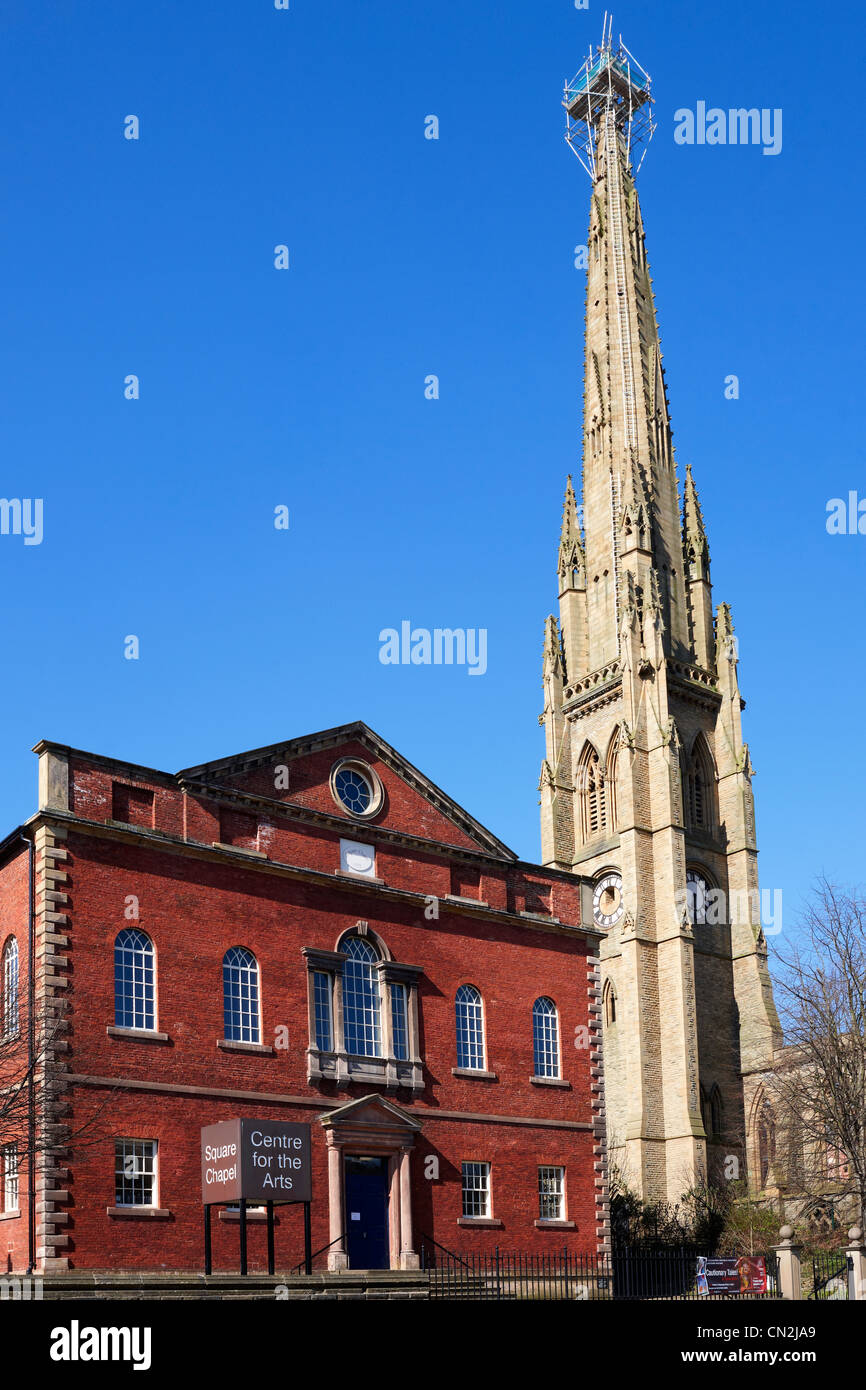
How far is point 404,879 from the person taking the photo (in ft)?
116

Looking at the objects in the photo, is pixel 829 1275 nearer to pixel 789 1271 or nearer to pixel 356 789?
pixel 789 1271

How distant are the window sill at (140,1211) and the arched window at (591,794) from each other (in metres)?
46.1

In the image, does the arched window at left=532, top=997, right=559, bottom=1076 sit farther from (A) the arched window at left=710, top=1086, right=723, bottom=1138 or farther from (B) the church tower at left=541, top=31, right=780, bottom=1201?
(A) the arched window at left=710, top=1086, right=723, bottom=1138

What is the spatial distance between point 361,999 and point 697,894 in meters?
38.8

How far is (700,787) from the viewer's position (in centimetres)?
7288

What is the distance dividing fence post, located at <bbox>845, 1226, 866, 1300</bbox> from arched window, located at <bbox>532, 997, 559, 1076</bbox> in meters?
8.69

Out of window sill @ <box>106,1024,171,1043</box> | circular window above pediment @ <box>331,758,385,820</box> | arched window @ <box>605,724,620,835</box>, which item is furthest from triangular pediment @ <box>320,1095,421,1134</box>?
arched window @ <box>605,724,620,835</box>

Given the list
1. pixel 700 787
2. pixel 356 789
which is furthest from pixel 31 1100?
pixel 700 787

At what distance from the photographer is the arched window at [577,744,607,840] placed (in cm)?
7269

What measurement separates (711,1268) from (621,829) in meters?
39.4

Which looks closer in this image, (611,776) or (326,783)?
(326,783)

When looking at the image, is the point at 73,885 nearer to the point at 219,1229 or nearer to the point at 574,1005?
the point at 219,1229

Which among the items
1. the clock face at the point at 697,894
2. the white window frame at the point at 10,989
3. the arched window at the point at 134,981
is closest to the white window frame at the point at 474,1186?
the arched window at the point at 134,981

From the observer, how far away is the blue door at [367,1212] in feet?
103
